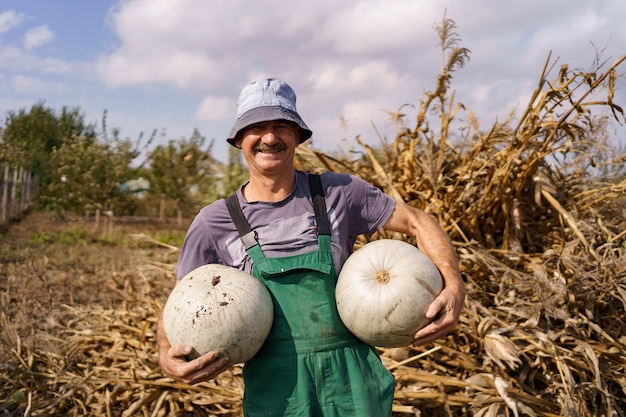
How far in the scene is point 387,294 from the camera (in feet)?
6.91

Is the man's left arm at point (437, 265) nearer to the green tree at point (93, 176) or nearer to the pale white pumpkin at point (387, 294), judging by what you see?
the pale white pumpkin at point (387, 294)

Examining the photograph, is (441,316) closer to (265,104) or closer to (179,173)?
(265,104)

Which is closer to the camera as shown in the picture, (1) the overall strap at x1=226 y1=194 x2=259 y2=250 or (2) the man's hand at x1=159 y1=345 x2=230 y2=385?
(2) the man's hand at x1=159 y1=345 x2=230 y2=385

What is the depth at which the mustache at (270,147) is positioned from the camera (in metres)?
2.30

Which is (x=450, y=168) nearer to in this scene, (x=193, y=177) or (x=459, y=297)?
(x=459, y=297)

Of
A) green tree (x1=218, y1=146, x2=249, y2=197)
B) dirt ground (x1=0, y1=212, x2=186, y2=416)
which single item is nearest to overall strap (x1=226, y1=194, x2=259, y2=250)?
dirt ground (x1=0, y1=212, x2=186, y2=416)

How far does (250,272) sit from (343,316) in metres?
0.42

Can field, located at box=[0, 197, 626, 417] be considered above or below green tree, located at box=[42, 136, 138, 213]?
below

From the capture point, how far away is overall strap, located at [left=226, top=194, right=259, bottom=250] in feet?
7.30

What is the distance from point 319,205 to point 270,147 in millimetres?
312

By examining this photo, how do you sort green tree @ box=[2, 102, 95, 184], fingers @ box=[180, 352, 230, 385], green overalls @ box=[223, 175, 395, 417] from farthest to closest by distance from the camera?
green tree @ box=[2, 102, 95, 184] < green overalls @ box=[223, 175, 395, 417] < fingers @ box=[180, 352, 230, 385]

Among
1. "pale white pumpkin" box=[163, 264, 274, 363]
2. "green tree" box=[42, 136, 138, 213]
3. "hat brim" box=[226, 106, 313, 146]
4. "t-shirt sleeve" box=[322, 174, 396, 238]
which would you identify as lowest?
"pale white pumpkin" box=[163, 264, 274, 363]

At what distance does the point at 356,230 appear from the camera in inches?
96.0

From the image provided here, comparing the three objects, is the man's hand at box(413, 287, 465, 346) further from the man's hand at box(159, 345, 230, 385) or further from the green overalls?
the man's hand at box(159, 345, 230, 385)
